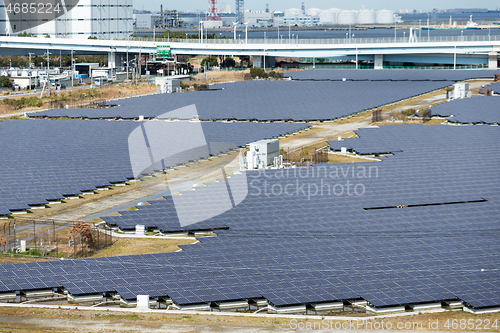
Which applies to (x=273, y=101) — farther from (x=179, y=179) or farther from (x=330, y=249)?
(x=330, y=249)

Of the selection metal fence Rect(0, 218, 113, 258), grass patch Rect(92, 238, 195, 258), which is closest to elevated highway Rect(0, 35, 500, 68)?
metal fence Rect(0, 218, 113, 258)

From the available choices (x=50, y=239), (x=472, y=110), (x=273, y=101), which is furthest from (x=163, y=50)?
(x=50, y=239)

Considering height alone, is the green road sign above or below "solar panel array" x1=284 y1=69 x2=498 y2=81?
above

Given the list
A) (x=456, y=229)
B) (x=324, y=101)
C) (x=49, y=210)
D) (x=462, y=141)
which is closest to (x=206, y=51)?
(x=324, y=101)

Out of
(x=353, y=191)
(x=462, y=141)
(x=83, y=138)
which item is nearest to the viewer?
(x=353, y=191)

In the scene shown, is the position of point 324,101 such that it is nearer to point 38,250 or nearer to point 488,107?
point 488,107

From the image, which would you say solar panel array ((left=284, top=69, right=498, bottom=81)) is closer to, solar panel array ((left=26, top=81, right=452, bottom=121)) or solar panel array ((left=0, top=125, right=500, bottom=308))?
solar panel array ((left=26, top=81, right=452, bottom=121))

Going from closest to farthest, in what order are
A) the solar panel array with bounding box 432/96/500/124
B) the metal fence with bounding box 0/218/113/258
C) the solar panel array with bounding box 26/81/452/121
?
the metal fence with bounding box 0/218/113/258
the solar panel array with bounding box 432/96/500/124
the solar panel array with bounding box 26/81/452/121
